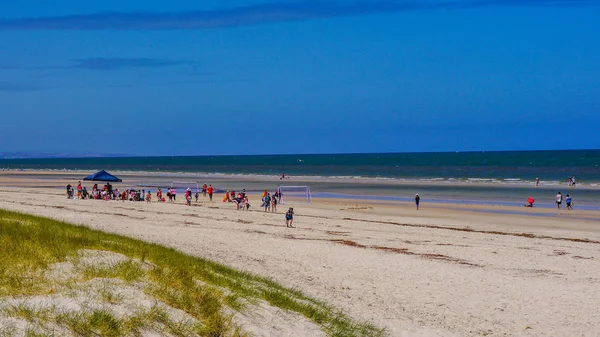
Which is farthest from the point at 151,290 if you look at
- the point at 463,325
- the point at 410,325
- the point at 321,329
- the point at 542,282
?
the point at 542,282

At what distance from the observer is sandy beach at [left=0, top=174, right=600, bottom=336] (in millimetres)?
12289

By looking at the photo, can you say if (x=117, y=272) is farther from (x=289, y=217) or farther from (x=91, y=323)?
(x=289, y=217)

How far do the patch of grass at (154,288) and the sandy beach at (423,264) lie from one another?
3.62ft

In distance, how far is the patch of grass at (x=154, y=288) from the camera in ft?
24.3

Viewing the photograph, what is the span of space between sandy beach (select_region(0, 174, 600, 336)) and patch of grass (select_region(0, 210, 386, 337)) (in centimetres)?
110

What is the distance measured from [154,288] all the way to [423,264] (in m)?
11.1

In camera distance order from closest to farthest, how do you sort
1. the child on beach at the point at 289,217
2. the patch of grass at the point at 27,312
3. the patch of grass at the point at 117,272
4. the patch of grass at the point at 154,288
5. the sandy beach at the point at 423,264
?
the patch of grass at the point at 27,312
the patch of grass at the point at 154,288
the patch of grass at the point at 117,272
the sandy beach at the point at 423,264
the child on beach at the point at 289,217

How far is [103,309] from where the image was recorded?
24.2 ft

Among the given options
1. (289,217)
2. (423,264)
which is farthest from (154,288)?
(289,217)

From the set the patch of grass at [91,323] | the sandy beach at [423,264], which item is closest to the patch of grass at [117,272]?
the patch of grass at [91,323]

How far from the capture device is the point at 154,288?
8445 millimetres

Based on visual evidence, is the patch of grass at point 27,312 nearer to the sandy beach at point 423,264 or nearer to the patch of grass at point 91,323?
A: the patch of grass at point 91,323

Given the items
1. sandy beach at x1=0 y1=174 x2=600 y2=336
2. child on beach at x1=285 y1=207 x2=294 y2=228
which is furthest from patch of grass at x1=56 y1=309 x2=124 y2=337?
child on beach at x1=285 y1=207 x2=294 y2=228

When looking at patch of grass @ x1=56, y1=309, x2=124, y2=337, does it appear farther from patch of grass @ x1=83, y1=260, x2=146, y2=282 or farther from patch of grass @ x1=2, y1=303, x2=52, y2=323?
patch of grass @ x1=83, y1=260, x2=146, y2=282
